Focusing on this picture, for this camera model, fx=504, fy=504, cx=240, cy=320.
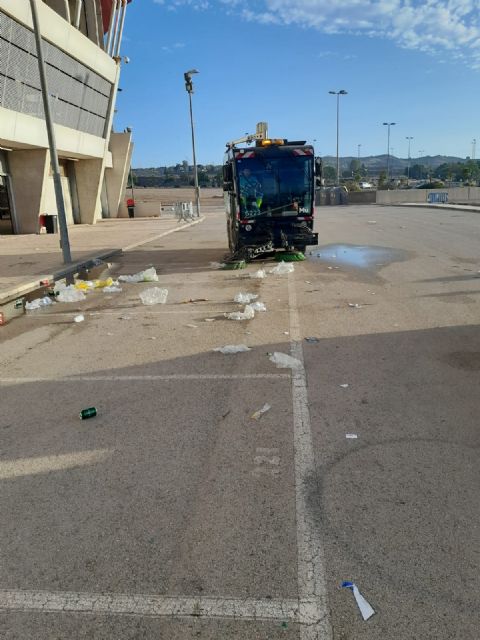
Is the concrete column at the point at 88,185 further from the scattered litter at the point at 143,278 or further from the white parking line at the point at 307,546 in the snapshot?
the white parking line at the point at 307,546

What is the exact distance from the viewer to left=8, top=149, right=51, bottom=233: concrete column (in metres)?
27.1

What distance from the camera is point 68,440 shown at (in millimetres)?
4242

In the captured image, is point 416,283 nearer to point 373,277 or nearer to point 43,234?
point 373,277

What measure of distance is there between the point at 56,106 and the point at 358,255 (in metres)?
20.7

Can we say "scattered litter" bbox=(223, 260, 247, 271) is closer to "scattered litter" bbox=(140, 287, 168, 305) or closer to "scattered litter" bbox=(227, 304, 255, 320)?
"scattered litter" bbox=(140, 287, 168, 305)

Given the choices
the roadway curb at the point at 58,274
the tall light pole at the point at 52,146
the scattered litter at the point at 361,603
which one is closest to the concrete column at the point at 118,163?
the roadway curb at the point at 58,274

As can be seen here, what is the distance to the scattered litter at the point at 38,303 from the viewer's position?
31.4 ft

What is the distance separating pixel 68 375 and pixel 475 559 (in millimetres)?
4562

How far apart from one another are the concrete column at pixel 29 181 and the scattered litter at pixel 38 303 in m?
19.5

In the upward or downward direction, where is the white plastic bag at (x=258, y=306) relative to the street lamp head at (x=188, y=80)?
downward

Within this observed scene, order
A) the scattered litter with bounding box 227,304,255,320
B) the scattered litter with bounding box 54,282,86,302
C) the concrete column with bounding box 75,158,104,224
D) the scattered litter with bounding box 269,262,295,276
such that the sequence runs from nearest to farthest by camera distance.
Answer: the scattered litter with bounding box 227,304,255,320
the scattered litter with bounding box 54,282,86,302
the scattered litter with bounding box 269,262,295,276
the concrete column with bounding box 75,158,104,224

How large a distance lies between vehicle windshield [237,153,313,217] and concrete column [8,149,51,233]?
17991 mm

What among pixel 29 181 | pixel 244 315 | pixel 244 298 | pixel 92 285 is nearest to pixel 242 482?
pixel 244 315

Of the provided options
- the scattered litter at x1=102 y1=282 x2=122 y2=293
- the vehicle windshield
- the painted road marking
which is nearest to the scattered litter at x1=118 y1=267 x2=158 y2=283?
the scattered litter at x1=102 y1=282 x2=122 y2=293
